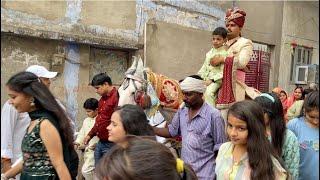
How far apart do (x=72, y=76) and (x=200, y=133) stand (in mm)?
4098

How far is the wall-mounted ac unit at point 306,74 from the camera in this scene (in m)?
11.0

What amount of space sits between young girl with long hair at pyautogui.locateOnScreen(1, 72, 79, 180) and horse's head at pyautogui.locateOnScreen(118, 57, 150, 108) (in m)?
1.40

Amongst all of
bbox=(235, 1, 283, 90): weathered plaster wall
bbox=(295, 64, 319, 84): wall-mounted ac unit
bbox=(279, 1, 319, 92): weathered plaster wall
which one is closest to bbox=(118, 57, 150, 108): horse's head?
bbox=(235, 1, 283, 90): weathered plaster wall

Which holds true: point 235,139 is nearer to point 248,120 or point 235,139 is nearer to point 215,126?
point 248,120

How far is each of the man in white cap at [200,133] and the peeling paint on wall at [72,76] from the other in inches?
152

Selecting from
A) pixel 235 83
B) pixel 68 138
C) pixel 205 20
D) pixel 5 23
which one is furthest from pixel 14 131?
pixel 205 20

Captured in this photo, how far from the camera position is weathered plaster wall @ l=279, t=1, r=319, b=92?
11188 mm

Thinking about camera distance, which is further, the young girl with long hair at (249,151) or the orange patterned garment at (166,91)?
the orange patterned garment at (166,91)

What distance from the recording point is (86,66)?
7320 mm

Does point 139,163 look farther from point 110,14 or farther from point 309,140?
point 110,14

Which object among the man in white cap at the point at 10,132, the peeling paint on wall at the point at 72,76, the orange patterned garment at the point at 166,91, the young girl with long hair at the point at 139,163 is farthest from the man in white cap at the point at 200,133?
the peeling paint on wall at the point at 72,76

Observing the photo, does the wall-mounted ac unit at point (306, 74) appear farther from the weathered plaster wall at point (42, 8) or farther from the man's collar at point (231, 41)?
the man's collar at point (231, 41)

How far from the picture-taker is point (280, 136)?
2941mm

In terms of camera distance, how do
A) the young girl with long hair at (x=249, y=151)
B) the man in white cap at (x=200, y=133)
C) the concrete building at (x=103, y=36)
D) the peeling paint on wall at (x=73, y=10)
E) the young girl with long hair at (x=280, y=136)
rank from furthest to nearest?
1. the peeling paint on wall at (x=73, y=10)
2. the concrete building at (x=103, y=36)
3. the man in white cap at (x=200, y=133)
4. the young girl with long hair at (x=280, y=136)
5. the young girl with long hair at (x=249, y=151)
